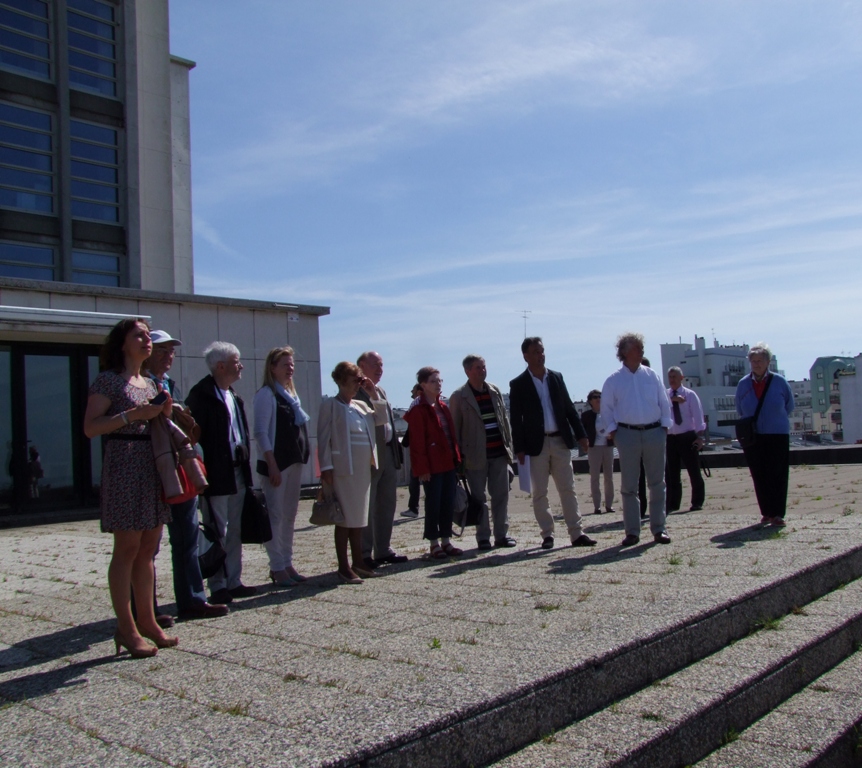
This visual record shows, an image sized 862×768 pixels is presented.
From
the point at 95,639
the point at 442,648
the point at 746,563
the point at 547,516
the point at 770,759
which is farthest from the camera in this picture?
the point at 547,516

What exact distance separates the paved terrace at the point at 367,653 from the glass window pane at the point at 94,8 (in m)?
28.1

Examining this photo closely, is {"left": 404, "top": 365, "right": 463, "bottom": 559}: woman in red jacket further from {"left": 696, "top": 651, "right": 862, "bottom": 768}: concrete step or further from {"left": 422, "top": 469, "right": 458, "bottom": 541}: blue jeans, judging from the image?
{"left": 696, "top": 651, "right": 862, "bottom": 768}: concrete step

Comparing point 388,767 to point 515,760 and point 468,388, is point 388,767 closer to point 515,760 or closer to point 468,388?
point 515,760

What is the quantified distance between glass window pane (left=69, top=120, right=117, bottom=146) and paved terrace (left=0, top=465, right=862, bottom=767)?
25950 mm

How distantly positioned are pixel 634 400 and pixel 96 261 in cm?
2745

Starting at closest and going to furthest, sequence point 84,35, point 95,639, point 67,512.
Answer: point 95,639
point 67,512
point 84,35

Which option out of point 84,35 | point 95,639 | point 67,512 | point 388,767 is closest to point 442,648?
point 388,767

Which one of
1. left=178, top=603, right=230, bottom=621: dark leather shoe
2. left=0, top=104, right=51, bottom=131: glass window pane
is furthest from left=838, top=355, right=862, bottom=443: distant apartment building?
left=178, top=603, right=230, bottom=621: dark leather shoe

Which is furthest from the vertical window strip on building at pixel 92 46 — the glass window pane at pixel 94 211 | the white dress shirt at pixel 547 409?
the white dress shirt at pixel 547 409

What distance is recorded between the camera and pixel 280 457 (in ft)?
20.5

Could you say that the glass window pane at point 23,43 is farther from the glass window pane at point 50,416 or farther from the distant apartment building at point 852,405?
the distant apartment building at point 852,405

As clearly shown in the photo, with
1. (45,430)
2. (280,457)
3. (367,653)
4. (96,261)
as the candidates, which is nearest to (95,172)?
(96,261)

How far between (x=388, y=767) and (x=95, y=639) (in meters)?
2.61

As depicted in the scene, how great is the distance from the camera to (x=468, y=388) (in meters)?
8.06
